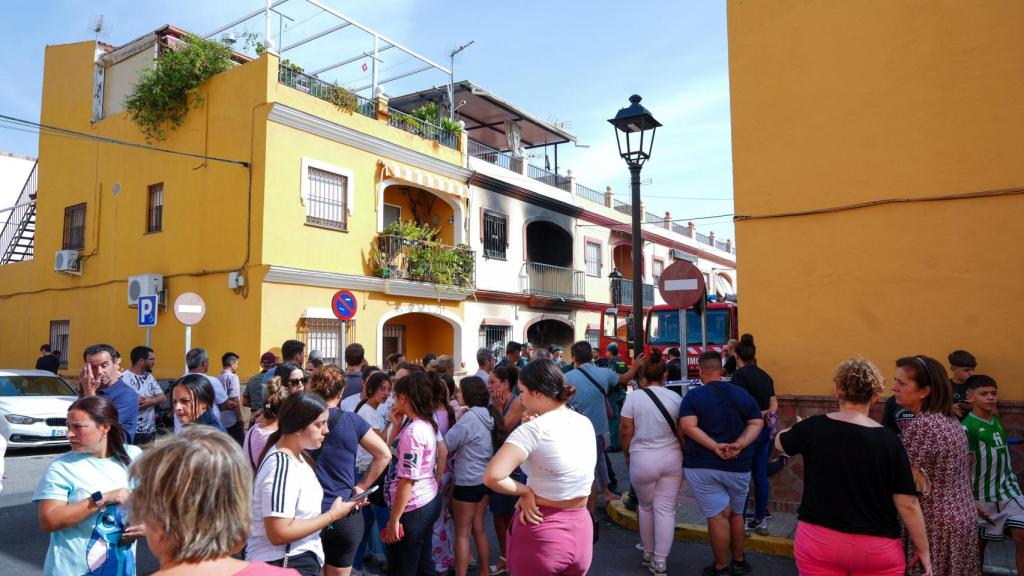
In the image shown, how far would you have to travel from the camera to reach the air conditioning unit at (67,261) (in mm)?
17344

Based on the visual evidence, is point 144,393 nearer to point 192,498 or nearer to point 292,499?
point 292,499

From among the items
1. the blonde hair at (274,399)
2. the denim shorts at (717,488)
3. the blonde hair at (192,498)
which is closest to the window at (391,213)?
the blonde hair at (274,399)

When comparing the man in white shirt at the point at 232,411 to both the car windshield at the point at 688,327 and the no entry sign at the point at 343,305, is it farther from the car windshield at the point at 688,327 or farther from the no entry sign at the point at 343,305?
the car windshield at the point at 688,327

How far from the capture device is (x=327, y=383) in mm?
4363

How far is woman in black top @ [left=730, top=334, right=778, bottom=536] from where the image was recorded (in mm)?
6305

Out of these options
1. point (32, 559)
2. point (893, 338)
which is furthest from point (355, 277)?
point (893, 338)

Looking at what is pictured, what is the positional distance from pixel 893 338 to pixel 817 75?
2.96 m

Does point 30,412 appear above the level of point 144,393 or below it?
below

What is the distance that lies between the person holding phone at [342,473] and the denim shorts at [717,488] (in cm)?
268

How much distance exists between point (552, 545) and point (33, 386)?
12.9 meters

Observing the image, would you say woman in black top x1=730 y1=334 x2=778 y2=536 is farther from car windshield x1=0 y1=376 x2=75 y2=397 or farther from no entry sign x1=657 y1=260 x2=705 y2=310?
car windshield x1=0 y1=376 x2=75 y2=397

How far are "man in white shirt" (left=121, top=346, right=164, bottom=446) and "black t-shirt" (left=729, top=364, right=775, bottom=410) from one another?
19.8 ft

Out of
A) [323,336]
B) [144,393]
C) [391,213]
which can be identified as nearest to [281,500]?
[144,393]

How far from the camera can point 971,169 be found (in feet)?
21.6
